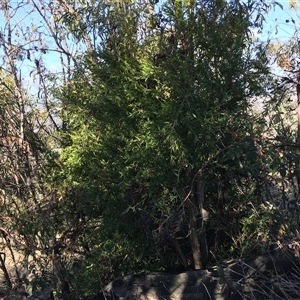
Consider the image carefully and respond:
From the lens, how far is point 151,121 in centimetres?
438

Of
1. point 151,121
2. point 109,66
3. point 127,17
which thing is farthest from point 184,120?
point 127,17

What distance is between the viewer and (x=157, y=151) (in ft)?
14.3

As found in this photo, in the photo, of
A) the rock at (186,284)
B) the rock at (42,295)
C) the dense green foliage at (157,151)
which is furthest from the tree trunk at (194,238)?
the rock at (42,295)

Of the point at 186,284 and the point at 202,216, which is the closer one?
the point at 186,284

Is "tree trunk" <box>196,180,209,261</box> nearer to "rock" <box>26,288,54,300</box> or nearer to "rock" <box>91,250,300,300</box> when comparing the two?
"rock" <box>91,250,300,300</box>

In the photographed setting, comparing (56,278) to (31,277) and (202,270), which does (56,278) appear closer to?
(31,277)

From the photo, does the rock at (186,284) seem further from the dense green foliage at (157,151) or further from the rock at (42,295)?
the rock at (42,295)

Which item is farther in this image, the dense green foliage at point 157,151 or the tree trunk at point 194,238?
the tree trunk at point 194,238

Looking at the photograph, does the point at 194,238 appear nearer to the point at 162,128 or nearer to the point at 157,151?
the point at 157,151

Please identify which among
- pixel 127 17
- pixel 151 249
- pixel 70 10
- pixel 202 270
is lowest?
pixel 202 270

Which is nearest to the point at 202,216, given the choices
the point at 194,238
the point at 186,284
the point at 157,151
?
the point at 194,238

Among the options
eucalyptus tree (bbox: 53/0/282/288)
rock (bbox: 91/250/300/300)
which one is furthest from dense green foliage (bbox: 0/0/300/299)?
rock (bbox: 91/250/300/300)

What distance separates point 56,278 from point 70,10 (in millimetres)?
3261

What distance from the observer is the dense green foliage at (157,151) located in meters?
4.33
